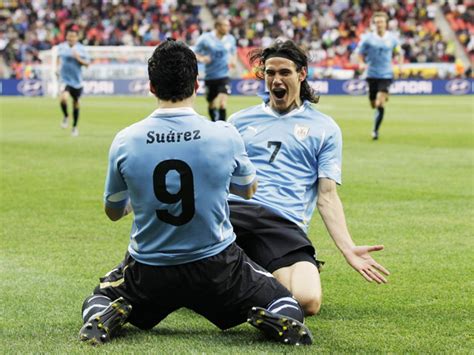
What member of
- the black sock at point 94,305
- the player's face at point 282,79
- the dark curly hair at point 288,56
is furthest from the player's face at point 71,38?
the black sock at point 94,305

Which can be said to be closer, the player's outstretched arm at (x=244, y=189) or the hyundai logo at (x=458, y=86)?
the player's outstretched arm at (x=244, y=189)

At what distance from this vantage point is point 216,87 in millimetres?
22609

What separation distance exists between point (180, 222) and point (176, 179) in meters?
0.24

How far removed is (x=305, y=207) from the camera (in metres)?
6.59

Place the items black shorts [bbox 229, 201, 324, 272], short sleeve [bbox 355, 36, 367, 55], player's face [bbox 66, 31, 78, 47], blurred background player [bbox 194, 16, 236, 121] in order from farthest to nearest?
player's face [bbox 66, 31, 78, 47] < blurred background player [bbox 194, 16, 236, 121] < short sleeve [bbox 355, 36, 367, 55] < black shorts [bbox 229, 201, 324, 272]

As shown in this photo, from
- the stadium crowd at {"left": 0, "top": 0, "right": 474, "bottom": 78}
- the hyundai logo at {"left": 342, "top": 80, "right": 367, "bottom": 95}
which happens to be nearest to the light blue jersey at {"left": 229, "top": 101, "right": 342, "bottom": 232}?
the hyundai logo at {"left": 342, "top": 80, "right": 367, "bottom": 95}

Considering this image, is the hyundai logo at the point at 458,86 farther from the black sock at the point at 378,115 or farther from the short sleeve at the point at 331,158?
the short sleeve at the point at 331,158

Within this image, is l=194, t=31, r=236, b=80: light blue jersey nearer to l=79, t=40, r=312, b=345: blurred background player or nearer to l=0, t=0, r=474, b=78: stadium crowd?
l=79, t=40, r=312, b=345: blurred background player

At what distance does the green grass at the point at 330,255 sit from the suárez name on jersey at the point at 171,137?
111cm

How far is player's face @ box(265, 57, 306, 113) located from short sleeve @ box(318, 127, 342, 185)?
0.39 metres

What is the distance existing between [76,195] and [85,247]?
3.68m

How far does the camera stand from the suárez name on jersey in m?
5.15

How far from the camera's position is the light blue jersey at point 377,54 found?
870 inches

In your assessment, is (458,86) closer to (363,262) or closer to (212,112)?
(212,112)
